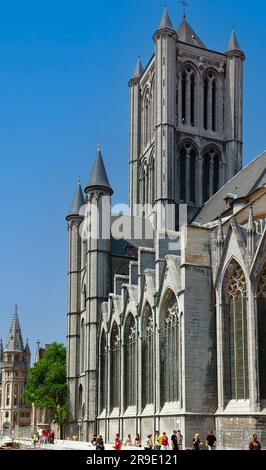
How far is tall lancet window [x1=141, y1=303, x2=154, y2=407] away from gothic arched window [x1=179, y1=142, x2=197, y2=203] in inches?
762

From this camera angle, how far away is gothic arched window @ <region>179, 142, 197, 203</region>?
5600 centimetres

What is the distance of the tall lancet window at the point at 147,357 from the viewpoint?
Result: 36.8 metres

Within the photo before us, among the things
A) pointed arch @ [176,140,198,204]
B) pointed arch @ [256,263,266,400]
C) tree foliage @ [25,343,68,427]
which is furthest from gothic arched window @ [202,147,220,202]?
pointed arch @ [256,263,266,400]

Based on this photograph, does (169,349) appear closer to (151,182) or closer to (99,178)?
(99,178)

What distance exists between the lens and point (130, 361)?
134 feet

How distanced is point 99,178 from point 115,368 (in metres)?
14.9

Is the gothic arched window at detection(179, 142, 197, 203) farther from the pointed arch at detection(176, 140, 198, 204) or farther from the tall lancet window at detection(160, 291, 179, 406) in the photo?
the tall lancet window at detection(160, 291, 179, 406)

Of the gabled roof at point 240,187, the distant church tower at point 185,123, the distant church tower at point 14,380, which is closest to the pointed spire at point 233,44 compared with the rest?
the distant church tower at point 185,123

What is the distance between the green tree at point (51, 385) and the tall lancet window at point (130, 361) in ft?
43.1

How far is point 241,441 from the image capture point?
89.5 feet

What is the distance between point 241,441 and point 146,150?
120ft

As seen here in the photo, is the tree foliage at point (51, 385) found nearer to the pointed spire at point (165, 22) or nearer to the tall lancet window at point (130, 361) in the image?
the tall lancet window at point (130, 361)
